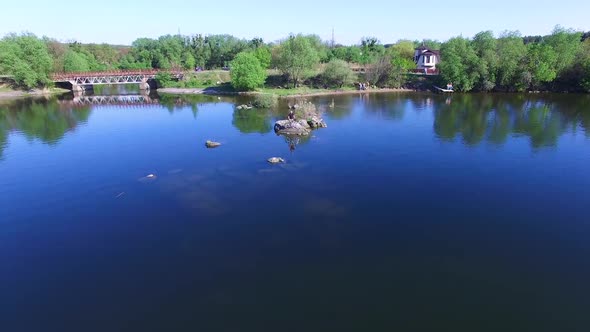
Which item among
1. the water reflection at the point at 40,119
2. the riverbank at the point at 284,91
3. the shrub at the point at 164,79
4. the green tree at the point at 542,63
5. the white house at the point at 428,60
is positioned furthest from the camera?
the white house at the point at 428,60

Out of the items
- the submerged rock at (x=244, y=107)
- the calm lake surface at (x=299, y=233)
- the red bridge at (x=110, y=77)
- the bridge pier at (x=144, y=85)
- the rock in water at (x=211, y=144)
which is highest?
the red bridge at (x=110, y=77)

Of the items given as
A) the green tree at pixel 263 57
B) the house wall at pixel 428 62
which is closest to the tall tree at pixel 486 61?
the house wall at pixel 428 62

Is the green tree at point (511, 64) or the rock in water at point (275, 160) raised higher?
the green tree at point (511, 64)

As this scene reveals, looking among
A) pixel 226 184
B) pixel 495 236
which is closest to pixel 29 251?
pixel 226 184

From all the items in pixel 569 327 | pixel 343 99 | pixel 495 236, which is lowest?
pixel 569 327

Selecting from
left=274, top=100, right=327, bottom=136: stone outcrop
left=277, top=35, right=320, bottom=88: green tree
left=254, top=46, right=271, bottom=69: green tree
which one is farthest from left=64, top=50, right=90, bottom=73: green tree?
left=274, top=100, right=327, bottom=136: stone outcrop

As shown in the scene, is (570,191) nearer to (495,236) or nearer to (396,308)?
(495,236)

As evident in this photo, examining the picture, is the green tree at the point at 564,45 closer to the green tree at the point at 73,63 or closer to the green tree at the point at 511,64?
the green tree at the point at 511,64
